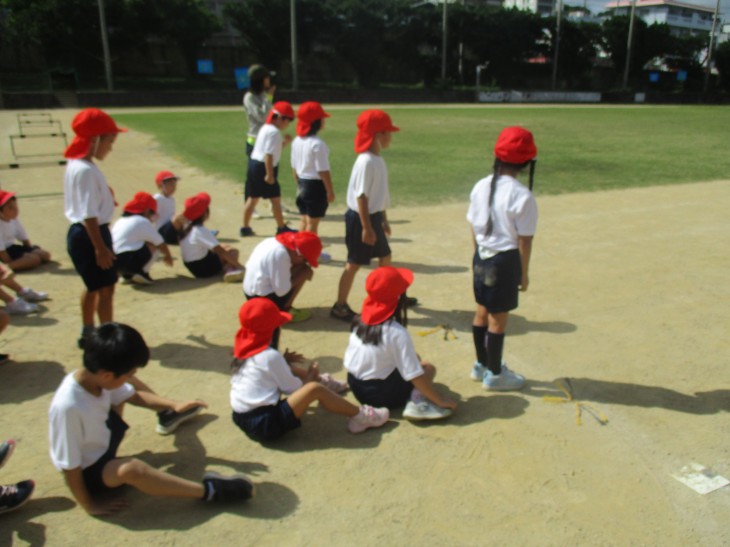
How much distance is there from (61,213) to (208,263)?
171 inches

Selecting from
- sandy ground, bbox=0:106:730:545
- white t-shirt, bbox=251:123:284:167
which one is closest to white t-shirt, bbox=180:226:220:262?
sandy ground, bbox=0:106:730:545

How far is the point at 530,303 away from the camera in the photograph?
586 cm

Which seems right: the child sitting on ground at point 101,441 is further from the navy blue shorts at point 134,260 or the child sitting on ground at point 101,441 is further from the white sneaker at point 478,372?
the navy blue shorts at point 134,260

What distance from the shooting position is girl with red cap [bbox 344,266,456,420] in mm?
3785

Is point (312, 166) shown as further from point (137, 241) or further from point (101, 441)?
point (101, 441)

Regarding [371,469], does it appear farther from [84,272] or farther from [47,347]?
[47,347]

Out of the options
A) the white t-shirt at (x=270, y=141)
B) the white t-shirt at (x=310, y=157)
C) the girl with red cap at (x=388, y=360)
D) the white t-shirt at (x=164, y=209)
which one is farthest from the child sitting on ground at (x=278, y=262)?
the white t-shirt at (x=270, y=141)

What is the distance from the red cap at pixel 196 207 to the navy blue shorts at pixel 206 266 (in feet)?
1.38

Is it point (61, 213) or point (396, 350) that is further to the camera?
point (61, 213)

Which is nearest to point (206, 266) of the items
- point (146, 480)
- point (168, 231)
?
point (168, 231)

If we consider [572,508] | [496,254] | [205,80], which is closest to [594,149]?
[496,254]

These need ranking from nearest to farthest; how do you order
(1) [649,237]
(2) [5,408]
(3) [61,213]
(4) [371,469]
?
(4) [371,469] < (2) [5,408] < (1) [649,237] < (3) [61,213]

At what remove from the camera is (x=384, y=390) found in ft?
12.9

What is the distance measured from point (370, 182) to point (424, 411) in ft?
7.17
